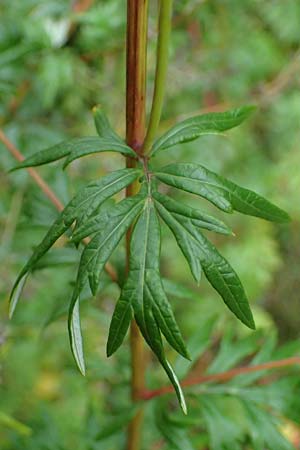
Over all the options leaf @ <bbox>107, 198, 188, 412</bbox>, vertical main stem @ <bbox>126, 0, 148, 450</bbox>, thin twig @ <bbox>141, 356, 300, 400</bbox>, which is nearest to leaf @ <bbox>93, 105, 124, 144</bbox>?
vertical main stem @ <bbox>126, 0, 148, 450</bbox>

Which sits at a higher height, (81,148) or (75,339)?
(81,148)

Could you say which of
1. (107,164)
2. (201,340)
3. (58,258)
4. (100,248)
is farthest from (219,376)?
(107,164)

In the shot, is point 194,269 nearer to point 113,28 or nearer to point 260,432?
point 260,432

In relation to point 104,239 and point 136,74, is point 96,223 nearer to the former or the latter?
point 104,239

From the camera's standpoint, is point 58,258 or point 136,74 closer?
point 136,74

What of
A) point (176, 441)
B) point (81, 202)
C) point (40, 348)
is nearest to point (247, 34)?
point (40, 348)

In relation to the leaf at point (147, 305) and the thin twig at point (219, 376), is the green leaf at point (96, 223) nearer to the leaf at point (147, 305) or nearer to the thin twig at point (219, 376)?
the leaf at point (147, 305)
